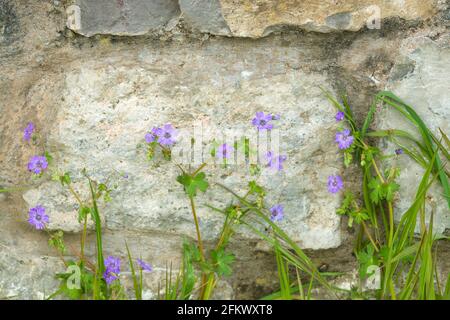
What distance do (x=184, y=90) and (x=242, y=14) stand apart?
0.73ft

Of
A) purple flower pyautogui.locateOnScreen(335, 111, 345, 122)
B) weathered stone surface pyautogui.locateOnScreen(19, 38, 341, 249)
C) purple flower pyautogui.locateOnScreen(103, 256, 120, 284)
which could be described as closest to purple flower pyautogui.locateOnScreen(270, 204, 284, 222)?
weathered stone surface pyautogui.locateOnScreen(19, 38, 341, 249)

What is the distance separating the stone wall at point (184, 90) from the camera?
6.45 feet

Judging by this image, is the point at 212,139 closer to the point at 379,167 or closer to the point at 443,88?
the point at 379,167

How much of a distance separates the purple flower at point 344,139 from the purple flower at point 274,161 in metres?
0.14

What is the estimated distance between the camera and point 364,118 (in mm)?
2021

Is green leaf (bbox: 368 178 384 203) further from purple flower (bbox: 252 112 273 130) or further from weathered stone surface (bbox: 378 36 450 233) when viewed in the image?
purple flower (bbox: 252 112 273 130)

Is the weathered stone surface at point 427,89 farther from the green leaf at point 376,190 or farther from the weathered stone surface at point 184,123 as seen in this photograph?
the weathered stone surface at point 184,123

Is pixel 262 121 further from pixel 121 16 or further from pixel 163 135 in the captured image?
pixel 121 16

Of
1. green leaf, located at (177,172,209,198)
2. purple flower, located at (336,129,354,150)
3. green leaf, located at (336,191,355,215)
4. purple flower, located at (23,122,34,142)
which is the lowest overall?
green leaf, located at (336,191,355,215)

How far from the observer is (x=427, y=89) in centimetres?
197

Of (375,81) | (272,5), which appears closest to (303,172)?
(375,81)

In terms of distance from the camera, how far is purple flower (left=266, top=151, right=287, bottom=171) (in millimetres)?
1971

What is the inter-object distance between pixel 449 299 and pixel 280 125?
0.55 m

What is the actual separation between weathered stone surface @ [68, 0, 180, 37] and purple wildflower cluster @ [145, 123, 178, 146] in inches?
9.3
